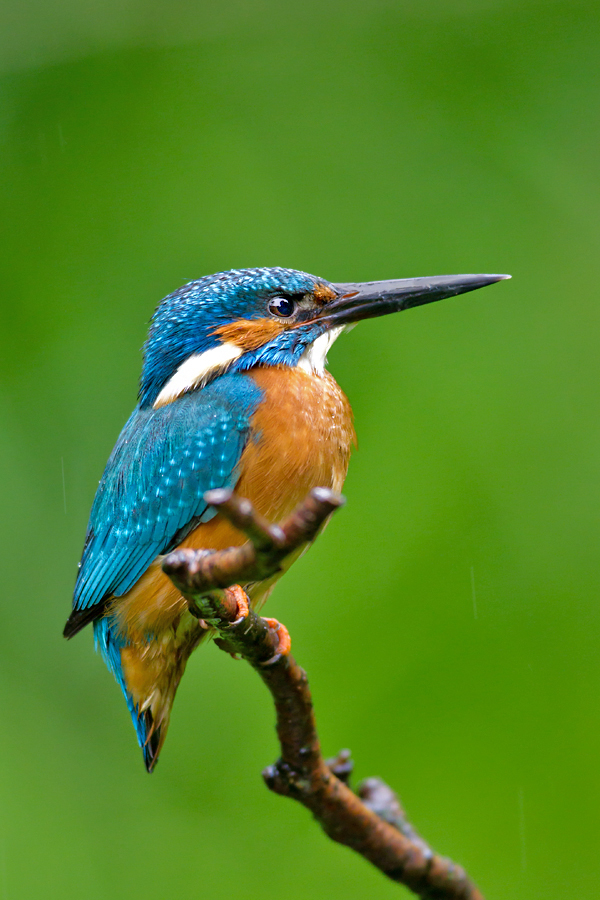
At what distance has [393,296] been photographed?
7.49 ft

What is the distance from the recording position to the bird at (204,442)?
2.01 m

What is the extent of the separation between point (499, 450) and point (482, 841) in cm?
111

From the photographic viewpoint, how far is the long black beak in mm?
2271

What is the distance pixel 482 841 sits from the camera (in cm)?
247

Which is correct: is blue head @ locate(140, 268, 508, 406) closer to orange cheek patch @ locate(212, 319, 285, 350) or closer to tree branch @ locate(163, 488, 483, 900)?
orange cheek patch @ locate(212, 319, 285, 350)

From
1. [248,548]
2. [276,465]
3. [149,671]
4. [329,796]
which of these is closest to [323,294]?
[276,465]

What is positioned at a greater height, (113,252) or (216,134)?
(216,134)

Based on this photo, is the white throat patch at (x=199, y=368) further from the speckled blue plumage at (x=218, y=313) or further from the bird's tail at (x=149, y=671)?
the bird's tail at (x=149, y=671)

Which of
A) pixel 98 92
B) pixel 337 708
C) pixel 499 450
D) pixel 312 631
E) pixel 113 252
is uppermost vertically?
pixel 98 92

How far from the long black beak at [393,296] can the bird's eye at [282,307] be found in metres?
0.08

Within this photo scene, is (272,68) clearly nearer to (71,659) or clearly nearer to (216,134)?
(216,134)

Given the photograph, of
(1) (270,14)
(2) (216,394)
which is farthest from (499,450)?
(1) (270,14)

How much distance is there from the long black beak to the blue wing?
33cm

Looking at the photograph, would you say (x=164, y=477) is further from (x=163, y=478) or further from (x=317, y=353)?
(x=317, y=353)
